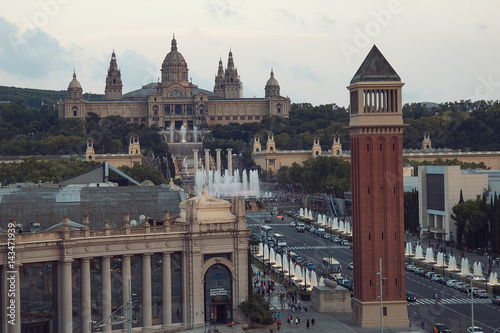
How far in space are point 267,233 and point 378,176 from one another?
158 feet

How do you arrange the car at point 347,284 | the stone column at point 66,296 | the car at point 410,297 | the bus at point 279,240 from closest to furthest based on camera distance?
the stone column at point 66,296
the car at point 410,297
the car at point 347,284
the bus at point 279,240

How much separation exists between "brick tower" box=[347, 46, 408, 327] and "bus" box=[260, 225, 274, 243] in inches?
1683

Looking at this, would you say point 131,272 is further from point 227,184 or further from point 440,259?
point 227,184

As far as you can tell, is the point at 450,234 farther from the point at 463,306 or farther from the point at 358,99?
the point at 358,99

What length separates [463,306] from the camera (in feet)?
245

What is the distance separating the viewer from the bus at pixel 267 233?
113250 mm

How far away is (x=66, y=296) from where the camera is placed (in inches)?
2238

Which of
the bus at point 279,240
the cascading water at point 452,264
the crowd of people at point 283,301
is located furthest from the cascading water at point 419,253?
the crowd of people at point 283,301

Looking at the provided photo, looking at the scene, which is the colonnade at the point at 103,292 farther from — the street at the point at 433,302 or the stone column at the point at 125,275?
the street at the point at 433,302

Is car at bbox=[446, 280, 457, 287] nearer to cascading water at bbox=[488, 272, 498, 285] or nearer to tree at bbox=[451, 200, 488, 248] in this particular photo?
cascading water at bbox=[488, 272, 498, 285]

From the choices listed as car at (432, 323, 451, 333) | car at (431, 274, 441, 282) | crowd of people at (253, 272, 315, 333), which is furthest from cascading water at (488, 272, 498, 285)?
car at (432, 323, 451, 333)

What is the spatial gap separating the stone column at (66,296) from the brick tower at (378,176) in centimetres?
2100

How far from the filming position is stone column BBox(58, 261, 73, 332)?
56.7 metres

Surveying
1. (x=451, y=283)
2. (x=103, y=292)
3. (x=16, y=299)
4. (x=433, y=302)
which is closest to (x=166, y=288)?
(x=103, y=292)
